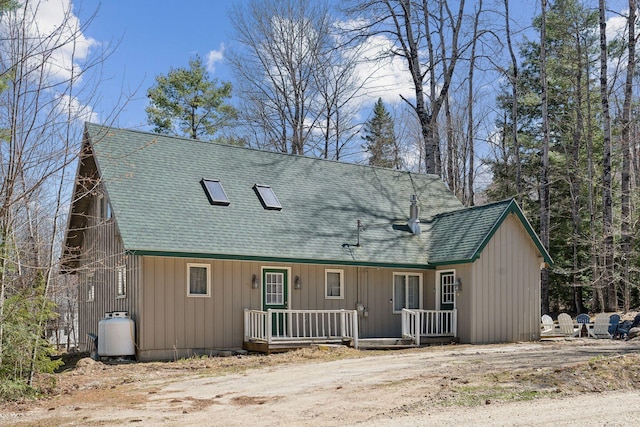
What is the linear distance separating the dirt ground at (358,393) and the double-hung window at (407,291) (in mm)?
5302

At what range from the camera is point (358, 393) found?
9406 mm

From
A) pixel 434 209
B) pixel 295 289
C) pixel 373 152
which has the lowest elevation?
pixel 295 289

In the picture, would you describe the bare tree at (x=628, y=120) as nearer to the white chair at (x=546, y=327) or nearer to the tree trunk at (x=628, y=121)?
the tree trunk at (x=628, y=121)

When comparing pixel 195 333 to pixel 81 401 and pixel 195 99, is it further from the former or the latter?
pixel 195 99

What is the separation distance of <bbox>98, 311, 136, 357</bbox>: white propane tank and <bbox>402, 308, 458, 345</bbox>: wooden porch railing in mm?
6914

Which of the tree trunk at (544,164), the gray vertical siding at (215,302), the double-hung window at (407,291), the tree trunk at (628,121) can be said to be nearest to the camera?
the gray vertical siding at (215,302)

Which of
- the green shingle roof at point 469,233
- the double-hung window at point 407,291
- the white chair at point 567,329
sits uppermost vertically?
the green shingle roof at point 469,233

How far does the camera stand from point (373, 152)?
44750 mm

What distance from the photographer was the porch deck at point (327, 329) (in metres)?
15.9

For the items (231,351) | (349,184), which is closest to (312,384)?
(231,351)

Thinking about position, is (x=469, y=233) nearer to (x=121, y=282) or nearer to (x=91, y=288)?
(x=121, y=282)

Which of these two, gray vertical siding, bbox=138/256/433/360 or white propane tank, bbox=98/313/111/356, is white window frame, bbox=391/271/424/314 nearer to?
gray vertical siding, bbox=138/256/433/360

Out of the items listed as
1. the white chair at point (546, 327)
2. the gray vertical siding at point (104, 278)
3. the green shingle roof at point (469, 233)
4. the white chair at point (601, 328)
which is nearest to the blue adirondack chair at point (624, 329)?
the white chair at point (601, 328)

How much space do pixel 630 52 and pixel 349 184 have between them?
454 inches
